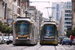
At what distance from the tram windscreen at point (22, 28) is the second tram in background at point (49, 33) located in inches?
158

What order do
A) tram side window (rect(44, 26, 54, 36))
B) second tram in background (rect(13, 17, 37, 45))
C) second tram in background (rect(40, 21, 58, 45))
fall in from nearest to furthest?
second tram in background (rect(13, 17, 37, 45)) < second tram in background (rect(40, 21, 58, 45)) < tram side window (rect(44, 26, 54, 36))

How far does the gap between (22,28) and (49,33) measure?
191 inches

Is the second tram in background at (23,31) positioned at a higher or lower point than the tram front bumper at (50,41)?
higher

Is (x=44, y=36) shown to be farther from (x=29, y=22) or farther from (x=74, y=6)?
(x=74, y=6)

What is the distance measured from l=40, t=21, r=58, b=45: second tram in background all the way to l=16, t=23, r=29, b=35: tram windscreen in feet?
13.2

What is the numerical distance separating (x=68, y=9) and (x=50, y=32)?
465 ft

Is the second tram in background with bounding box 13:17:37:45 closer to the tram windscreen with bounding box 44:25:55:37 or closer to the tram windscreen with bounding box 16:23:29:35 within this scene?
the tram windscreen with bounding box 16:23:29:35

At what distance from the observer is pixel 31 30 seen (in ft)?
93.2

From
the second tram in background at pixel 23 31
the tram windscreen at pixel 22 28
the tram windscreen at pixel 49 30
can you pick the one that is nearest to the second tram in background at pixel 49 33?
the tram windscreen at pixel 49 30

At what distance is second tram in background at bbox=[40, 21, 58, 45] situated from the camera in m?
31.6

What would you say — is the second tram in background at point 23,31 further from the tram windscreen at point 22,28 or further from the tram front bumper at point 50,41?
the tram front bumper at point 50,41

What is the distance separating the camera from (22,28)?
28.2 meters

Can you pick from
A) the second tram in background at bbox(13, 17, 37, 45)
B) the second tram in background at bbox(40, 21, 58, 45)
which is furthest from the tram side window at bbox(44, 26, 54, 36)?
the second tram in background at bbox(13, 17, 37, 45)

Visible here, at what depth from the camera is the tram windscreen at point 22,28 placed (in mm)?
28203
